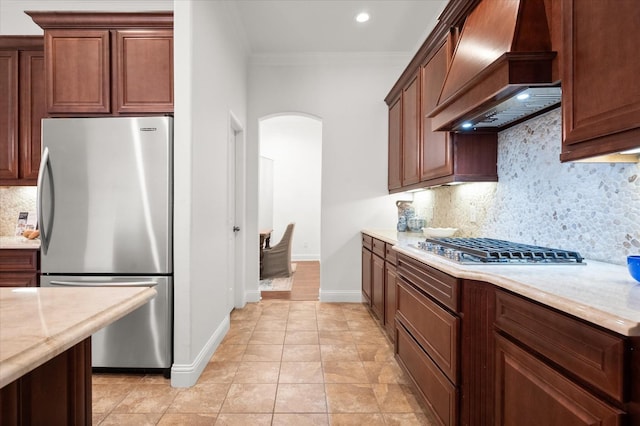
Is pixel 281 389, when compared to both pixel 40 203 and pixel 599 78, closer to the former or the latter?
pixel 40 203

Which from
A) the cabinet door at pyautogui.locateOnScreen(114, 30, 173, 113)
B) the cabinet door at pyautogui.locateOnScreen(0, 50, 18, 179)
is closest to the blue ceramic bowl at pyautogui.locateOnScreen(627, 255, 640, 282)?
the cabinet door at pyautogui.locateOnScreen(114, 30, 173, 113)

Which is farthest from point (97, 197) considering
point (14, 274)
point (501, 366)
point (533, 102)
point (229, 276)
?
point (533, 102)

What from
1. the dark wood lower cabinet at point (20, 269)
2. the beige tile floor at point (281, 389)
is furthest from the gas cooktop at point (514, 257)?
the dark wood lower cabinet at point (20, 269)

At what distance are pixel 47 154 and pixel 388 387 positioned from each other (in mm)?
2957

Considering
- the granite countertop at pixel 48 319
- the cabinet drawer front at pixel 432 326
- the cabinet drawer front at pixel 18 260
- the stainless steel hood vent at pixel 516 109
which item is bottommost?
the cabinet drawer front at pixel 432 326

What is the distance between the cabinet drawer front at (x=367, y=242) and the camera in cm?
382

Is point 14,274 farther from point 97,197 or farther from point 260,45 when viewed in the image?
point 260,45

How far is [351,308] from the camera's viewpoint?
13.6ft

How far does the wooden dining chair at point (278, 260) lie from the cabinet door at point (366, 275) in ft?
6.41

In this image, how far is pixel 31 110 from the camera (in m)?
2.96

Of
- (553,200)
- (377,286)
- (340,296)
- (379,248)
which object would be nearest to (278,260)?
(340,296)

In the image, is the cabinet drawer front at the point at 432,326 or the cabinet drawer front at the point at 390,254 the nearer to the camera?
the cabinet drawer front at the point at 432,326

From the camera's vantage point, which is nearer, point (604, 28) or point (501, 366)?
point (604, 28)

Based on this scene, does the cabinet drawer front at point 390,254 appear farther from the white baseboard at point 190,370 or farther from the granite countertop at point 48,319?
the granite countertop at point 48,319
